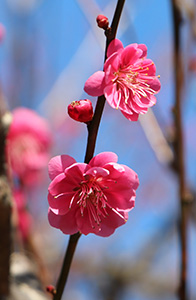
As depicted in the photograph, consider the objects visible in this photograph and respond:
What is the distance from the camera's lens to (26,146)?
2.11m

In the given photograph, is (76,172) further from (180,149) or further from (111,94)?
(180,149)

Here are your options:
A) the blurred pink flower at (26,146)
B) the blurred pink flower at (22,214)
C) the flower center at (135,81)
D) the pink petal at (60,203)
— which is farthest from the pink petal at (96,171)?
the blurred pink flower at (26,146)

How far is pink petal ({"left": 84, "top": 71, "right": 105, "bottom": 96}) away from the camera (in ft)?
2.41

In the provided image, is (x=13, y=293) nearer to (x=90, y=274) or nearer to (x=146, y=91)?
(x=146, y=91)

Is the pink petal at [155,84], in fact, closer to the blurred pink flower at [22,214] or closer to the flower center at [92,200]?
the flower center at [92,200]

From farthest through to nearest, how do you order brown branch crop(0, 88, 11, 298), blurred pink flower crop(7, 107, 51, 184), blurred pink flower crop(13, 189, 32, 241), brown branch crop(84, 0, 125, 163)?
blurred pink flower crop(7, 107, 51, 184) → blurred pink flower crop(13, 189, 32, 241) → brown branch crop(0, 88, 11, 298) → brown branch crop(84, 0, 125, 163)

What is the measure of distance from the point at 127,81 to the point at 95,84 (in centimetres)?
17

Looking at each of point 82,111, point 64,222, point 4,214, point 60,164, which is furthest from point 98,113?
point 4,214

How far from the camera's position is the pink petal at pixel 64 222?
2.55 feet

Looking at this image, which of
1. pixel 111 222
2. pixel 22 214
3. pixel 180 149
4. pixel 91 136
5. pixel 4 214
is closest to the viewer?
pixel 91 136

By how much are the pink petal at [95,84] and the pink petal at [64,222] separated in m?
0.26

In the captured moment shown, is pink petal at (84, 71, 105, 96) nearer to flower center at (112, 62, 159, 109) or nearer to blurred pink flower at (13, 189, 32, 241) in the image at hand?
flower center at (112, 62, 159, 109)

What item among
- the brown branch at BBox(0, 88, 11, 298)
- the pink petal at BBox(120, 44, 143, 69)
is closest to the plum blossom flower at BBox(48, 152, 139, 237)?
the pink petal at BBox(120, 44, 143, 69)

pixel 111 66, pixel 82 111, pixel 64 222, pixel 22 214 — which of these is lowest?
pixel 22 214
